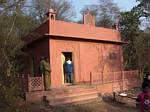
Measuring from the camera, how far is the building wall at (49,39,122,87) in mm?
21781

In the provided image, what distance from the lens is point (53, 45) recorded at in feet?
71.1

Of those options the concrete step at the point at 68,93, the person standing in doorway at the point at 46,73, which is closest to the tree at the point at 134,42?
the concrete step at the point at 68,93

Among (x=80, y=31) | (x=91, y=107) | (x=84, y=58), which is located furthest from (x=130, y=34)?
(x=91, y=107)

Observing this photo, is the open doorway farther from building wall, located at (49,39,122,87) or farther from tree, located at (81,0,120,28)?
tree, located at (81,0,120,28)

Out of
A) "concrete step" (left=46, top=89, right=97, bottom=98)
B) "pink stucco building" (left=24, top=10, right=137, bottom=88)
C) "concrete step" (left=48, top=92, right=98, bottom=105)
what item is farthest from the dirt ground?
"pink stucco building" (left=24, top=10, right=137, bottom=88)

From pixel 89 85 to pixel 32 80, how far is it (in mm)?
4426

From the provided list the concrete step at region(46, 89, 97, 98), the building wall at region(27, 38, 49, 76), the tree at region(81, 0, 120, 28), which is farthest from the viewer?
the tree at region(81, 0, 120, 28)

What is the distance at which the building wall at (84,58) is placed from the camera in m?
21.8

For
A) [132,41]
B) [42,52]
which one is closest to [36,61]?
[42,52]

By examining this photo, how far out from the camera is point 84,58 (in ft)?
77.9

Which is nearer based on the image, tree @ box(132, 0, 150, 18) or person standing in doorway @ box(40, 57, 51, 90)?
person standing in doorway @ box(40, 57, 51, 90)

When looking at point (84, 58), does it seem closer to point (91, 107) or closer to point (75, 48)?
point (75, 48)

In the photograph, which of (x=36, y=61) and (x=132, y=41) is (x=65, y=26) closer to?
(x=36, y=61)

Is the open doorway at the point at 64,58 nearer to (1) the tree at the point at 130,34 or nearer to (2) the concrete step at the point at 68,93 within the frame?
(2) the concrete step at the point at 68,93
